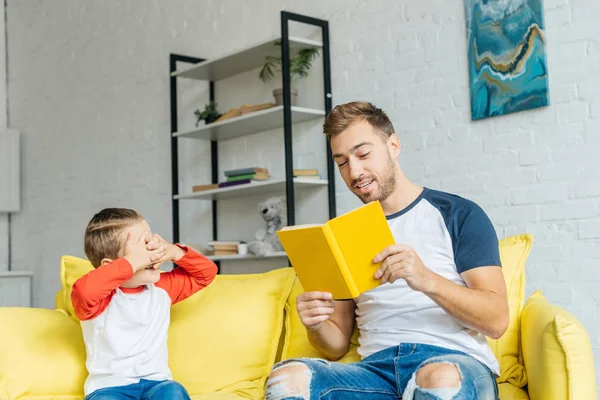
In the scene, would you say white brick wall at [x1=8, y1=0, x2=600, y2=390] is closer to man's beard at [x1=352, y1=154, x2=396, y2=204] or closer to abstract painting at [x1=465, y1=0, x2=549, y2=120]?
abstract painting at [x1=465, y1=0, x2=549, y2=120]

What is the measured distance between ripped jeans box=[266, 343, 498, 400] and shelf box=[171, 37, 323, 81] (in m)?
2.13

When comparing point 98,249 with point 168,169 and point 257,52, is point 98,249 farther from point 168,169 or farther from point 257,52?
point 168,169

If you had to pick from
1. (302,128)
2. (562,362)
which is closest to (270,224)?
(302,128)

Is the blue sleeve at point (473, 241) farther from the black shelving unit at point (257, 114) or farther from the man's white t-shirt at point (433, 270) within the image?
the black shelving unit at point (257, 114)

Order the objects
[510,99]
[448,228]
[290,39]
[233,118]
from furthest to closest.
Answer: [233,118]
[290,39]
[510,99]
[448,228]

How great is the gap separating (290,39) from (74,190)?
2.61 m

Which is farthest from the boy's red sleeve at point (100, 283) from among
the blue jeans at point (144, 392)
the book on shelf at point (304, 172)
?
the book on shelf at point (304, 172)

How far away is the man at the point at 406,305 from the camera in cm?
171

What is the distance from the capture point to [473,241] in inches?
75.8

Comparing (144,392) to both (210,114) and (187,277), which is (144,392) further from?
(210,114)

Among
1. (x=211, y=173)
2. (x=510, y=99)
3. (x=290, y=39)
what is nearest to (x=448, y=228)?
(x=510, y=99)

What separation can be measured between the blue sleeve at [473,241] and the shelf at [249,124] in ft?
5.83

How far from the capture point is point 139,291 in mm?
2342

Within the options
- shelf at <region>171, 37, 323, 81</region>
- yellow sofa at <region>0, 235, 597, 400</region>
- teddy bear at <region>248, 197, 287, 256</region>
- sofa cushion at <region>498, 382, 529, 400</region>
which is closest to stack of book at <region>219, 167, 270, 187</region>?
teddy bear at <region>248, 197, 287, 256</region>
